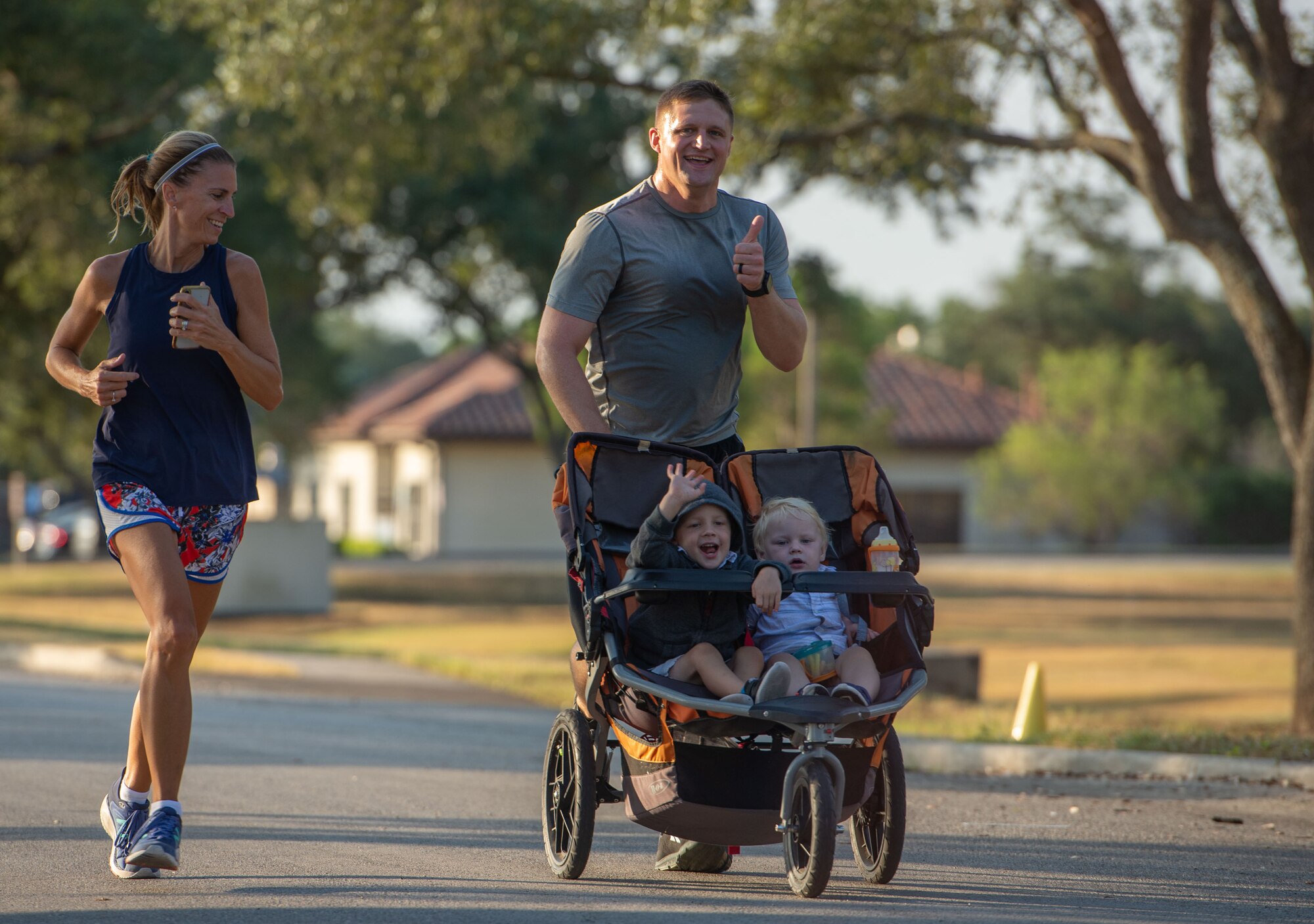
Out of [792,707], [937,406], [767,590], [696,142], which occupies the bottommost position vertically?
[792,707]

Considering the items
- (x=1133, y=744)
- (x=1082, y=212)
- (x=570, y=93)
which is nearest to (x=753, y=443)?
(x=570, y=93)

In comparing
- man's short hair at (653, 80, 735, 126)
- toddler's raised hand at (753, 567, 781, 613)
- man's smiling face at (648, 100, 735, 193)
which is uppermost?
A: man's short hair at (653, 80, 735, 126)

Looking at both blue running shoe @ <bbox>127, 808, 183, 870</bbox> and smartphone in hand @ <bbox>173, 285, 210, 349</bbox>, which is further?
smartphone in hand @ <bbox>173, 285, 210, 349</bbox>

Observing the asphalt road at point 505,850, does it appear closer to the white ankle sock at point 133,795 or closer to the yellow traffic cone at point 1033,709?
the white ankle sock at point 133,795

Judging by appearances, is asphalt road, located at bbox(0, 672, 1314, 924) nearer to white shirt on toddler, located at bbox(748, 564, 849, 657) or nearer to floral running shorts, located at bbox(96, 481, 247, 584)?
white shirt on toddler, located at bbox(748, 564, 849, 657)

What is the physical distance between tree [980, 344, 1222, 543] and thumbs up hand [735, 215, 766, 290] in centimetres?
4488

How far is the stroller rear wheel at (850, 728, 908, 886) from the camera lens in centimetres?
470

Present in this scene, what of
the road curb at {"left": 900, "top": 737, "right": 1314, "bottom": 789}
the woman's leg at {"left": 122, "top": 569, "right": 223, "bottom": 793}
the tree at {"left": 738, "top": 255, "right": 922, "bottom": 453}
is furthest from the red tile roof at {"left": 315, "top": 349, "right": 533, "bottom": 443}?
the woman's leg at {"left": 122, "top": 569, "right": 223, "bottom": 793}

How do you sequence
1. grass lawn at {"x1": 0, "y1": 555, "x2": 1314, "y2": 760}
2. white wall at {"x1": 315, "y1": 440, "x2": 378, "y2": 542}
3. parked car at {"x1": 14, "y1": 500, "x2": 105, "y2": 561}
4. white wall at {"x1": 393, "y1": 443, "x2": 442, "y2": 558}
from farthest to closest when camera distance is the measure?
white wall at {"x1": 315, "y1": 440, "x2": 378, "y2": 542} → white wall at {"x1": 393, "y1": 443, "x2": 442, "y2": 558} → parked car at {"x1": 14, "y1": 500, "x2": 105, "y2": 561} → grass lawn at {"x1": 0, "y1": 555, "x2": 1314, "y2": 760}

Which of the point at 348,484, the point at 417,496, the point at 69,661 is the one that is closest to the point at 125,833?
the point at 69,661

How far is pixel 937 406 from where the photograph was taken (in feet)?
186

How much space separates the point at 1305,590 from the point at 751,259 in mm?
A: 7065

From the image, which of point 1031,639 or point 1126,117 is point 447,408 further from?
point 1126,117

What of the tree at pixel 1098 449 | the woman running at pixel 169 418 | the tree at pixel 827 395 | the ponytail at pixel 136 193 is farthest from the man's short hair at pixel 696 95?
the tree at pixel 1098 449
